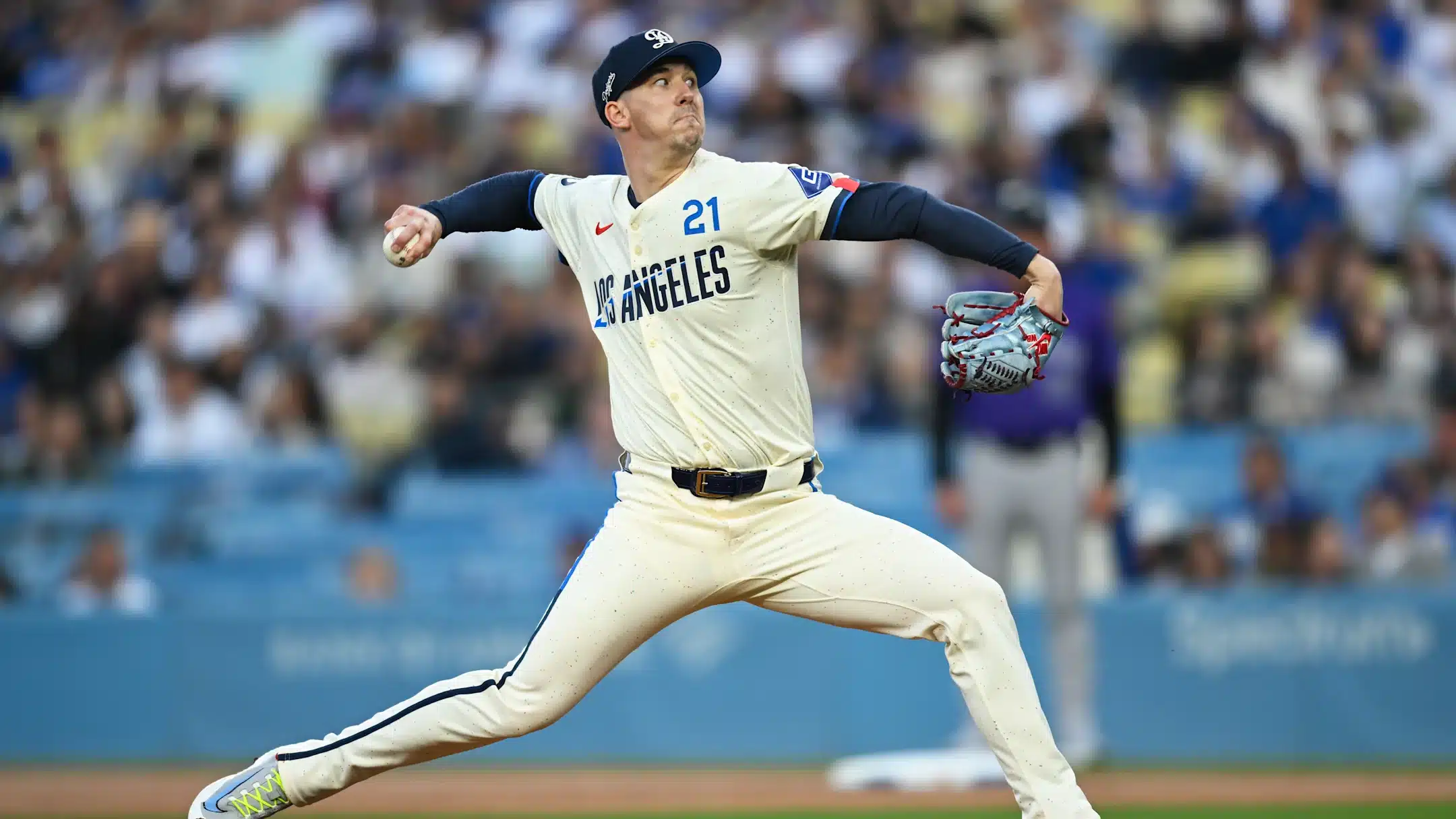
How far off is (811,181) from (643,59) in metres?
0.60

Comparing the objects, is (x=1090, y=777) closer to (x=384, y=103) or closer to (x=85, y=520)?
(x=85, y=520)

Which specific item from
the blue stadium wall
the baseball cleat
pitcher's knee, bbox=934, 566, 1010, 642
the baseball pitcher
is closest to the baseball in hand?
the baseball pitcher

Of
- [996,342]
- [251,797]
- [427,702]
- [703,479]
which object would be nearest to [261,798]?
[251,797]

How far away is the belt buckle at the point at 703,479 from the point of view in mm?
4793

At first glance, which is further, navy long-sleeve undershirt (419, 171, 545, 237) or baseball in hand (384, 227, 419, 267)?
navy long-sleeve undershirt (419, 171, 545, 237)

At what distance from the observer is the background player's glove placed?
15.3 ft

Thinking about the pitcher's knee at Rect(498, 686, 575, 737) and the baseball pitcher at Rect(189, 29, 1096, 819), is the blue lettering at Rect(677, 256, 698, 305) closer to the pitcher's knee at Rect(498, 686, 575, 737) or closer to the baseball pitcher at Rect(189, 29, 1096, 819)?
the baseball pitcher at Rect(189, 29, 1096, 819)

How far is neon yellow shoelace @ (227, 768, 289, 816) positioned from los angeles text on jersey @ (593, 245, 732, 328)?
65.5 inches

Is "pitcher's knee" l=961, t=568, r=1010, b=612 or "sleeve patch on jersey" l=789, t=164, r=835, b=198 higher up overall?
"sleeve patch on jersey" l=789, t=164, r=835, b=198

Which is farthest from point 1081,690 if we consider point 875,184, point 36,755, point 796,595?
point 36,755

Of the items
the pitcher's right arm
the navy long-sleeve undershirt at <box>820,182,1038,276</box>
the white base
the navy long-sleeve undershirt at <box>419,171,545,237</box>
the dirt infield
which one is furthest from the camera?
the white base

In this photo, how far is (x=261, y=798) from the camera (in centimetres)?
488

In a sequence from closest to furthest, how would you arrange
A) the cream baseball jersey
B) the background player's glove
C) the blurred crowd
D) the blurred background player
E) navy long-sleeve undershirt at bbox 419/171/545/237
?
1. the background player's glove
2. the cream baseball jersey
3. navy long-sleeve undershirt at bbox 419/171/545/237
4. the blurred background player
5. the blurred crowd

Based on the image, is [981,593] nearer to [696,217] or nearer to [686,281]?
[686,281]
